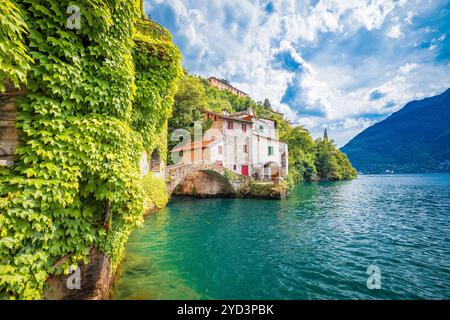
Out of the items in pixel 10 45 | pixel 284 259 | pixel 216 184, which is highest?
pixel 10 45

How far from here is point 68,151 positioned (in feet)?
12.4

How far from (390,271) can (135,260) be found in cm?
983

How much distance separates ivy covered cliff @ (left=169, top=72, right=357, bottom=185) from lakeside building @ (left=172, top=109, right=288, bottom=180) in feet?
11.0

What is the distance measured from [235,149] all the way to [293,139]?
30.6m

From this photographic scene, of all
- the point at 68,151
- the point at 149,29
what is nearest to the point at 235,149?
the point at 149,29

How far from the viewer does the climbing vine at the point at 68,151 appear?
3355mm

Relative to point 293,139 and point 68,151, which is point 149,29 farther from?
point 293,139

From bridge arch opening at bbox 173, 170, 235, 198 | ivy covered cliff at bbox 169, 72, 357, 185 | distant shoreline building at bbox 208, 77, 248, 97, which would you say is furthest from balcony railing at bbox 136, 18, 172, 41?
distant shoreline building at bbox 208, 77, 248, 97

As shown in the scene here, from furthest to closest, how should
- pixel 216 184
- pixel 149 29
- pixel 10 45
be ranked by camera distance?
pixel 216 184
pixel 149 29
pixel 10 45

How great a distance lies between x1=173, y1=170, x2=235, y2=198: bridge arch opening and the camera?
26.6 metres

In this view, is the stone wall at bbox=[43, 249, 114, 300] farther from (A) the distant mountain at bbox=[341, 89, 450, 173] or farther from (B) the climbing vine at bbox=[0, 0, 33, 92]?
(A) the distant mountain at bbox=[341, 89, 450, 173]

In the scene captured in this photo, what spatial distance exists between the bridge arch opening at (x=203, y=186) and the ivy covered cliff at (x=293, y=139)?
7.62 metres
